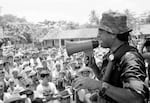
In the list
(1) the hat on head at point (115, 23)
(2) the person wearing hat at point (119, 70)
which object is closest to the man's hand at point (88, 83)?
(2) the person wearing hat at point (119, 70)

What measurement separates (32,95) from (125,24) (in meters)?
3.30

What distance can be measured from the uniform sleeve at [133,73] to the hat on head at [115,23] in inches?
7.8

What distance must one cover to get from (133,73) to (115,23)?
44 centimetres

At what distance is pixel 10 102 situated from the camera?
4055 millimetres

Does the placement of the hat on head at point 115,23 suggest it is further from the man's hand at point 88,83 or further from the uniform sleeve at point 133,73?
the man's hand at point 88,83

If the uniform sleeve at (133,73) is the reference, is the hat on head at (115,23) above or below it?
above

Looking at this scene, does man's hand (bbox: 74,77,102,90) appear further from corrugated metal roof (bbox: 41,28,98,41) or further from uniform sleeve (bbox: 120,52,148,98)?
corrugated metal roof (bbox: 41,28,98,41)

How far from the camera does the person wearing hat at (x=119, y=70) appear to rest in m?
1.75

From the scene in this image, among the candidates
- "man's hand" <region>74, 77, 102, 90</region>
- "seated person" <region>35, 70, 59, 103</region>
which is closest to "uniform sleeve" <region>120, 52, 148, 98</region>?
"man's hand" <region>74, 77, 102, 90</region>

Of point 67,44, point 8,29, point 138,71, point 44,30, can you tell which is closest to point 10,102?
point 67,44

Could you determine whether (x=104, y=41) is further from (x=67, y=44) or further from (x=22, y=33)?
(x=22, y=33)

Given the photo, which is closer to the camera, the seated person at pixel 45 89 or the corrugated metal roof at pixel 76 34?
the seated person at pixel 45 89

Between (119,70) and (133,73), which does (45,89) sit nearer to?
(119,70)

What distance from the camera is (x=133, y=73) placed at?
1802 mm
